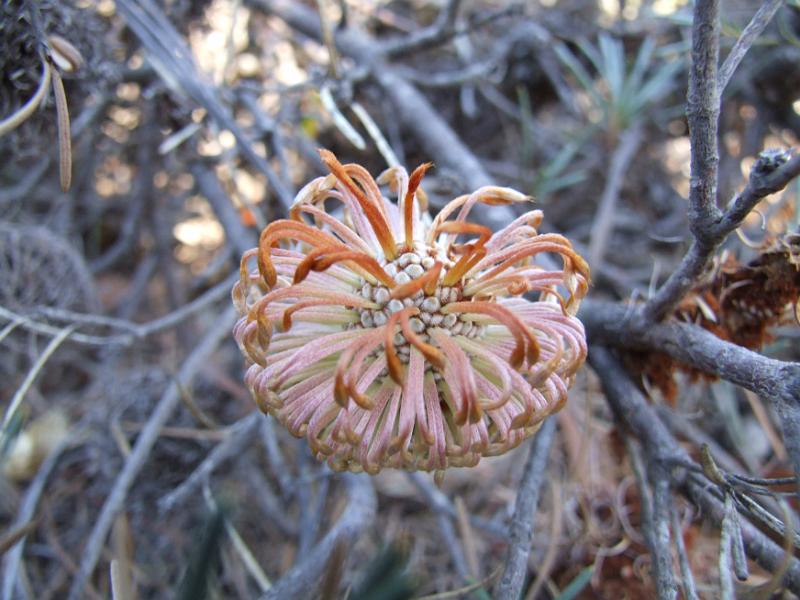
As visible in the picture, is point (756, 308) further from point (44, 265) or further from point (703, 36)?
point (44, 265)

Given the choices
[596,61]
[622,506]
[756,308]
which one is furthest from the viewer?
[596,61]

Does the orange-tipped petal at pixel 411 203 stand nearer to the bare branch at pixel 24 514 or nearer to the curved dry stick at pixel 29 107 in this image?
the curved dry stick at pixel 29 107

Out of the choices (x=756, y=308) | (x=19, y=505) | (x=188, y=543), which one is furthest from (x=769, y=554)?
(x=19, y=505)

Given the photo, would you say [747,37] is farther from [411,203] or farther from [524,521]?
[524,521]

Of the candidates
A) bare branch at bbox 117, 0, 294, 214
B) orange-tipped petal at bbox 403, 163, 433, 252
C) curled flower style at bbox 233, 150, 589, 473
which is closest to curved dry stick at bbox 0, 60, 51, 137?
bare branch at bbox 117, 0, 294, 214

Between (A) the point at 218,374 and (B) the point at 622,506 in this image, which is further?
(A) the point at 218,374

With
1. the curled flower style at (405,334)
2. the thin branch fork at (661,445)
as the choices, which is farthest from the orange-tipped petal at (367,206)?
the thin branch fork at (661,445)
